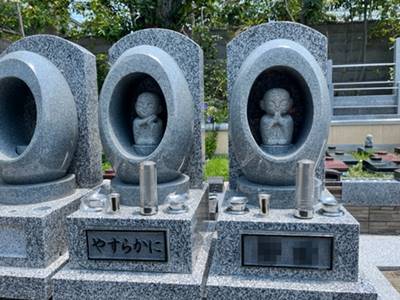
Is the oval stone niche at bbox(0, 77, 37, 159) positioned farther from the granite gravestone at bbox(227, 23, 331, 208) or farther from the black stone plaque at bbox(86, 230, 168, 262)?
the granite gravestone at bbox(227, 23, 331, 208)

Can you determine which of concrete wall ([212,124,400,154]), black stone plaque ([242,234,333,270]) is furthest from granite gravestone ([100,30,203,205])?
concrete wall ([212,124,400,154])

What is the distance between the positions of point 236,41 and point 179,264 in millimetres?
2036

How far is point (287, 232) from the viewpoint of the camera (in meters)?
2.47

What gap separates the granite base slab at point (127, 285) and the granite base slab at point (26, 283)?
141 millimetres

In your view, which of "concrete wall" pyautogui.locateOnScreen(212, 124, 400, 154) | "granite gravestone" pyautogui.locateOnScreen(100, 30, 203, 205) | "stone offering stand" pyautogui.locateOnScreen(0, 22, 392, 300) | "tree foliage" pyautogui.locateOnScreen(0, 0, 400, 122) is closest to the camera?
"stone offering stand" pyautogui.locateOnScreen(0, 22, 392, 300)

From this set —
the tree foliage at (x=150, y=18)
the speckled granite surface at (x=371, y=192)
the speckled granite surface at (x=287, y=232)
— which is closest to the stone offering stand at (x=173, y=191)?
the speckled granite surface at (x=287, y=232)

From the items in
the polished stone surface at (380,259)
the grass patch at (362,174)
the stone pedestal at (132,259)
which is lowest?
the polished stone surface at (380,259)

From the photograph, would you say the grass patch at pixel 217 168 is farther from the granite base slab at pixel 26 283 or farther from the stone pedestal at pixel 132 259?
the granite base slab at pixel 26 283

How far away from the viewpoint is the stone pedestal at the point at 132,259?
259 cm

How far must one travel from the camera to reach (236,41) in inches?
131

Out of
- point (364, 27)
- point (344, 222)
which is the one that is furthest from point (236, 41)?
point (364, 27)

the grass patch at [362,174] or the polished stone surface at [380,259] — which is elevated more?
the grass patch at [362,174]

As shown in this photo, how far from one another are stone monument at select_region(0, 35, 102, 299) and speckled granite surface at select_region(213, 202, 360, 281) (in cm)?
138

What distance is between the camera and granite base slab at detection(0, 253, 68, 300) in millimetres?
2770
